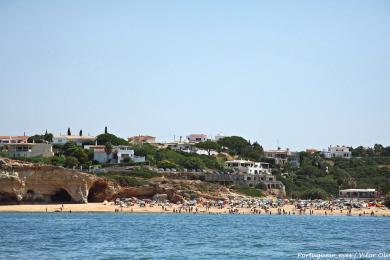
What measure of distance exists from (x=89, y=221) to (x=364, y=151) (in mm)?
103584

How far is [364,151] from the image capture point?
15362 centimetres

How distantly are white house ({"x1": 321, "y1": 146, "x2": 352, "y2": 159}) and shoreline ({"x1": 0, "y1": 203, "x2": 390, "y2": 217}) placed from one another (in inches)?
2773

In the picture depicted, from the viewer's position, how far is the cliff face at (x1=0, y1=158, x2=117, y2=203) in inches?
2904

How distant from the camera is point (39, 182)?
74625 mm

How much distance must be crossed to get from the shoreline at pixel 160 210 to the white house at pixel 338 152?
231 ft

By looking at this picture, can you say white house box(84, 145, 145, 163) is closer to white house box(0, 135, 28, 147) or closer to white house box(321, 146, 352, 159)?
white house box(0, 135, 28, 147)

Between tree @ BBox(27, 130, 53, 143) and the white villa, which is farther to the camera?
tree @ BBox(27, 130, 53, 143)

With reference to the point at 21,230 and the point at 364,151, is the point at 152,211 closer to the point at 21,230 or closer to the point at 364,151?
the point at 21,230

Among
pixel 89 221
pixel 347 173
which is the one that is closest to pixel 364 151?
pixel 347 173

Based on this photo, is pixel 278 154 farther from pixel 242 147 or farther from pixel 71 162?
pixel 71 162

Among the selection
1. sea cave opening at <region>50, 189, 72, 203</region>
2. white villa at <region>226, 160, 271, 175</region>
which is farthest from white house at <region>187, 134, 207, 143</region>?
sea cave opening at <region>50, 189, 72, 203</region>

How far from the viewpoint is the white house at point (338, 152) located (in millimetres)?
152125

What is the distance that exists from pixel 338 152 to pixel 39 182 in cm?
9197

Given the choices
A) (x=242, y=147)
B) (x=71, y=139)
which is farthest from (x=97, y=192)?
(x=242, y=147)
